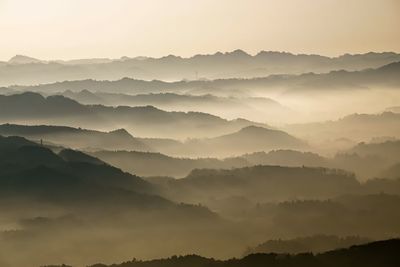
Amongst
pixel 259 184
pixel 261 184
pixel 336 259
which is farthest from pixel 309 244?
pixel 259 184

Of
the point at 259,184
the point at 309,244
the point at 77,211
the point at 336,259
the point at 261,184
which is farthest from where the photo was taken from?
the point at 259,184

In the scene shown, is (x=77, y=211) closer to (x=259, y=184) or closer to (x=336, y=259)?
(x=259, y=184)

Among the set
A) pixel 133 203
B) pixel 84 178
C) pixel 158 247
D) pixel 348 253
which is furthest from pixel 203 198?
pixel 348 253

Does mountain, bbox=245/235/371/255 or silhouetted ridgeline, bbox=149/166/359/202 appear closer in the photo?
mountain, bbox=245/235/371/255

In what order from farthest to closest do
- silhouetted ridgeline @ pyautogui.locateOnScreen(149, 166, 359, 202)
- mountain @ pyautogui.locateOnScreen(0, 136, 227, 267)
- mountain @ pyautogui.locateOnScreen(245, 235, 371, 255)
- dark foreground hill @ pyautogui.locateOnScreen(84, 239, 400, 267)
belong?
silhouetted ridgeline @ pyautogui.locateOnScreen(149, 166, 359, 202), mountain @ pyautogui.locateOnScreen(0, 136, 227, 267), mountain @ pyautogui.locateOnScreen(245, 235, 371, 255), dark foreground hill @ pyautogui.locateOnScreen(84, 239, 400, 267)

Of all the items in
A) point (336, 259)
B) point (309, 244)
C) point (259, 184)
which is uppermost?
point (259, 184)

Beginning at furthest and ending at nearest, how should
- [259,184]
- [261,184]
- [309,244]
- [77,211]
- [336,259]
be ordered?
1. [259,184]
2. [261,184]
3. [77,211]
4. [309,244]
5. [336,259]

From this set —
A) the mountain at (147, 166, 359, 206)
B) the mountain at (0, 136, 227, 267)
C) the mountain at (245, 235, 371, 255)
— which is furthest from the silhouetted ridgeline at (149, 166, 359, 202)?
the mountain at (245, 235, 371, 255)

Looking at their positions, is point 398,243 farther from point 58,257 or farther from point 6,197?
point 6,197

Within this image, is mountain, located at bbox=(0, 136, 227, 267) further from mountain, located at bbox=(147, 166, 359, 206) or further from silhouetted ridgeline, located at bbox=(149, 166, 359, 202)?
silhouetted ridgeline, located at bbox=(149, 166, 359, 202)

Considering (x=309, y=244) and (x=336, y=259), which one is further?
(x=309, y=244)

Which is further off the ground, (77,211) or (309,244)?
(77,211)
